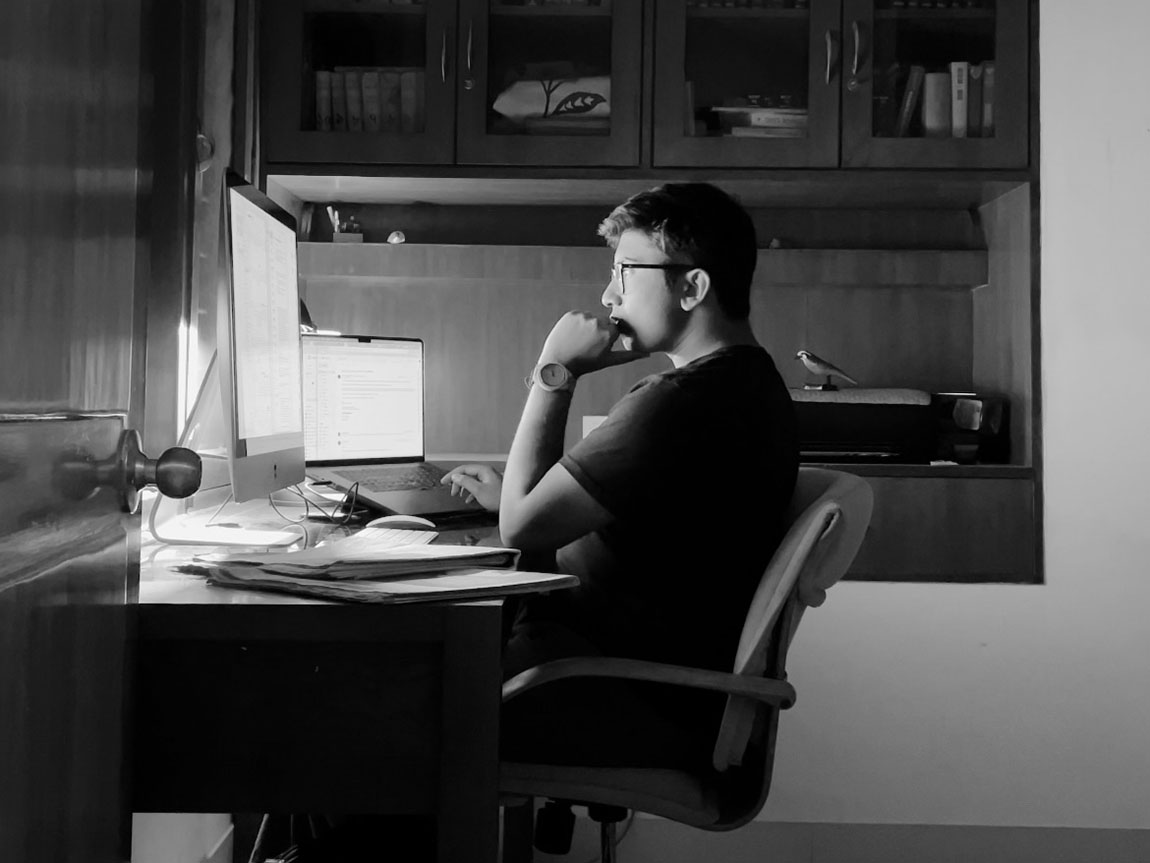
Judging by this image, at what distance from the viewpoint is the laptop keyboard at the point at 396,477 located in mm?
2197

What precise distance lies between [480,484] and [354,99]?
108cm

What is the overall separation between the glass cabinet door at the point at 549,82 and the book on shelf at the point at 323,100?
0.31m

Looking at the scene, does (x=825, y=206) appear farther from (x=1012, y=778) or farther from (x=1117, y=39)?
(x=1012, y=778)

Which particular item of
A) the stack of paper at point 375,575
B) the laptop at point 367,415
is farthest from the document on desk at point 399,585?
the laptop at point 367,415

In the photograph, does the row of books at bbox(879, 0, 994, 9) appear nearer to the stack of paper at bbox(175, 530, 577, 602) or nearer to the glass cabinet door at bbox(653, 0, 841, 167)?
the glass cabinet door at bbox(653, 0, 841, 167)

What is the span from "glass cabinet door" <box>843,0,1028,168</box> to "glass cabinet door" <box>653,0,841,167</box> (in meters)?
0.06

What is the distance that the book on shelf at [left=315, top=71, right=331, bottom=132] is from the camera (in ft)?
8.56

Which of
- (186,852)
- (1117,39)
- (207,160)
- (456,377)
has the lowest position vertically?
(186,852)

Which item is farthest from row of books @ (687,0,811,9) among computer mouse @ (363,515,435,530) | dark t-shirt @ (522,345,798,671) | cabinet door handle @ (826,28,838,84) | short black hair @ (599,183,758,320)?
computer mouse @ (363,515,435,530)

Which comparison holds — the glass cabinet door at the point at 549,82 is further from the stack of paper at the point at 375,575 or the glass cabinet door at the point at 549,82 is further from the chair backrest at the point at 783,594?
the stack of paper at the point at 375,575

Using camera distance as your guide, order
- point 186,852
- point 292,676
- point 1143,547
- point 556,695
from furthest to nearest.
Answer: point 1143,547 → point 186,852 → point 556,695 → point 292,676

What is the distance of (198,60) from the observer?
2260 mm

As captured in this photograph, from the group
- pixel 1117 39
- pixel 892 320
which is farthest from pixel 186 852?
pixel 1117 39

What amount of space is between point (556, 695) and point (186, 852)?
1140mm
